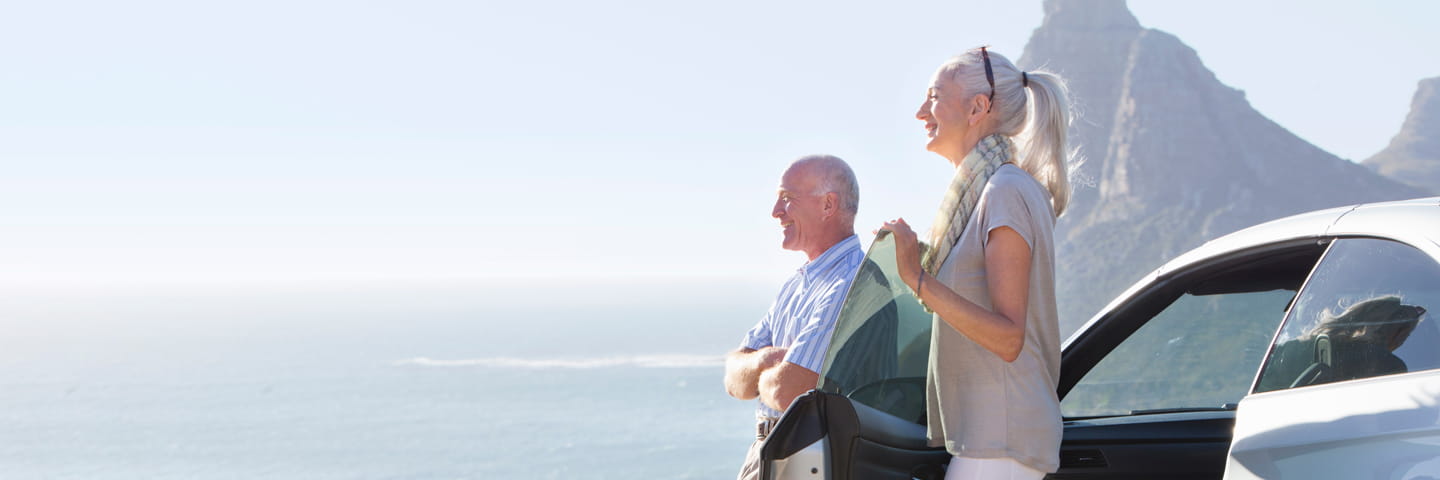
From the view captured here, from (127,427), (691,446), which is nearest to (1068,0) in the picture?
(691,446)

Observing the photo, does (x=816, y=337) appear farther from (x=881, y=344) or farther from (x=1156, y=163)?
(x=1156, y=163)

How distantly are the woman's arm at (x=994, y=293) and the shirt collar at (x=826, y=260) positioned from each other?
1571 millimetres

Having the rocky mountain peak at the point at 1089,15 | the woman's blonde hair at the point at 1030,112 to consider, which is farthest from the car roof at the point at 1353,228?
the rocky mountain peak at the point at 1089,15

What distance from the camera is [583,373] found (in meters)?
197

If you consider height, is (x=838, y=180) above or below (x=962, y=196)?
above

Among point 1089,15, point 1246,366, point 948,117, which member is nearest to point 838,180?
point 1246,366

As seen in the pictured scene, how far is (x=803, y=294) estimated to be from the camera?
3734mm

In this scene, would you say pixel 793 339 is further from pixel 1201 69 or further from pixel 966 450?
pixel 1201 69

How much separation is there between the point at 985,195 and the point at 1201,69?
536 feet

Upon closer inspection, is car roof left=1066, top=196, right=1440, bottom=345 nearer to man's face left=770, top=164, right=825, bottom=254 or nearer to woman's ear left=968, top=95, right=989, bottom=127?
woman's ear left=968, top=95, right=989, bottom=127

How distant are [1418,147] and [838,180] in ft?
604

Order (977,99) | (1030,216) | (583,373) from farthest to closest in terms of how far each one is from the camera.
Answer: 1. (583,373)
2. (977,99)
3. (1030,216)

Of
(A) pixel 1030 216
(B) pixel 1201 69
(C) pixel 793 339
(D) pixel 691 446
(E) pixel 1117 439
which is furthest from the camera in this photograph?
(B) pixel 1201 69

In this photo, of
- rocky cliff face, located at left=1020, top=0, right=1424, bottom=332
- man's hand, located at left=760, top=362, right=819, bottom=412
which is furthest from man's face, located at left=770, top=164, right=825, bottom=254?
rocky cliff face, located at left=1020, top=0, right=1424, bottom=332
